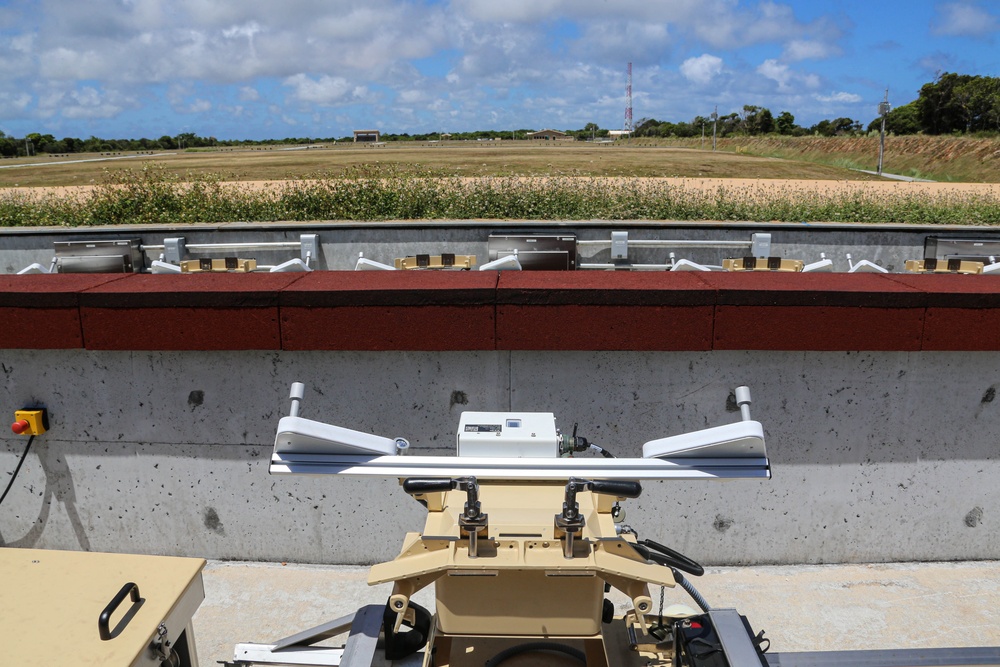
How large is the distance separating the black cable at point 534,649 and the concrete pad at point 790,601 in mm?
1472

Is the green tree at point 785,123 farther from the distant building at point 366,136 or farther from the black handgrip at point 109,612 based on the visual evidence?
the black handgrip at point 109,612

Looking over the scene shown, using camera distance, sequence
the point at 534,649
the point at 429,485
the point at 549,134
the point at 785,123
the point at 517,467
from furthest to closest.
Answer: the point at 549,134 < the point at 785,123 < the point at 534,649 < the point at 517,467 < the point at 429,485

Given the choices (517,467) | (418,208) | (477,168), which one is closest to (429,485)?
(517,467)

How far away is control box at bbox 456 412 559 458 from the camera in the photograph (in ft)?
7.94

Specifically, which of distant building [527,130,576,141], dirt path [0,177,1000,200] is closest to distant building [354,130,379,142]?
distant building [527,130,576,141]

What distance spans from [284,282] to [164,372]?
786 millimetres

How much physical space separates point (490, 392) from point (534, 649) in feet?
6.05

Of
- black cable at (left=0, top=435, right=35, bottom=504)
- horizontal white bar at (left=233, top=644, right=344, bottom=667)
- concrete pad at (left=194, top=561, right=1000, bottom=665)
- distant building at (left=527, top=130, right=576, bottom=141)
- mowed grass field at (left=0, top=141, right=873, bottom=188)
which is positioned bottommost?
concrete pad at (left=194, top=561, right=1000, bottom=665)

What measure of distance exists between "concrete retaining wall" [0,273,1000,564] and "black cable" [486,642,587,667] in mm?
1760

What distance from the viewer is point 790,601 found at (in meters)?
3.88

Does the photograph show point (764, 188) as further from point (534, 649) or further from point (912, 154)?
point (912, 154)

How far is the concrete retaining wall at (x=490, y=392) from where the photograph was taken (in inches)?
146

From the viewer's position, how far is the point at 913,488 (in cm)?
411

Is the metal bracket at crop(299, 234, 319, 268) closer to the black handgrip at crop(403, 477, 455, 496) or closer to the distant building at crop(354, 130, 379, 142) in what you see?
the black handgrip at crop(403, 477, 455, 496)
